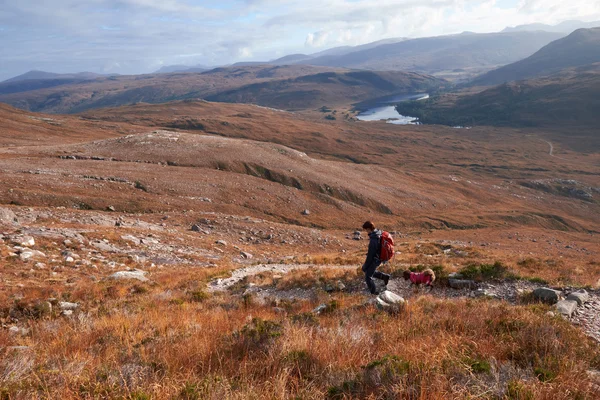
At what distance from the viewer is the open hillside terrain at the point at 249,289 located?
192 inches

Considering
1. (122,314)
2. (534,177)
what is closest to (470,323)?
(122,314)

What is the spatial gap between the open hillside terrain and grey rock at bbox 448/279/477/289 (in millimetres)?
120

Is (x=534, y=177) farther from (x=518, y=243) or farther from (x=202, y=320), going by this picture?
(x=202, y=320)

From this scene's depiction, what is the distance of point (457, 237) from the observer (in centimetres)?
4500

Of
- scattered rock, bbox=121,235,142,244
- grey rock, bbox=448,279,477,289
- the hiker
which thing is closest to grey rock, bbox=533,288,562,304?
grey rock, bbox=448,279,477,289

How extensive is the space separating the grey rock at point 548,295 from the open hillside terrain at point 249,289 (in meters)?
0.09

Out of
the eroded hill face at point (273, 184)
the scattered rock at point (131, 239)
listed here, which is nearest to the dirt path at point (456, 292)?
the scattered rock at point (131, 239)

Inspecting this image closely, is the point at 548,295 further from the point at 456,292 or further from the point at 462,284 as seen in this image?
the point at 462,284

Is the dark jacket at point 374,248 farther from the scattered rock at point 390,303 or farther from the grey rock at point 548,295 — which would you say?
the grey rock at point 548,295

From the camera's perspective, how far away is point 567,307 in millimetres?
8883

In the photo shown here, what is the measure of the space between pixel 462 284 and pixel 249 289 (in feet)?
27.6

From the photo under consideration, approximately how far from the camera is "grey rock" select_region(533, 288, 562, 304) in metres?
10.3

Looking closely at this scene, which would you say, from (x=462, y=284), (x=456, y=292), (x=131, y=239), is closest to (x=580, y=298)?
(x=456, y=292)

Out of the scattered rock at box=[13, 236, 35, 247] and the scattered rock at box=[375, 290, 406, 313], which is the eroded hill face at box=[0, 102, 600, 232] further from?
the scattered rock at box=[375, 290, 406, 313]
